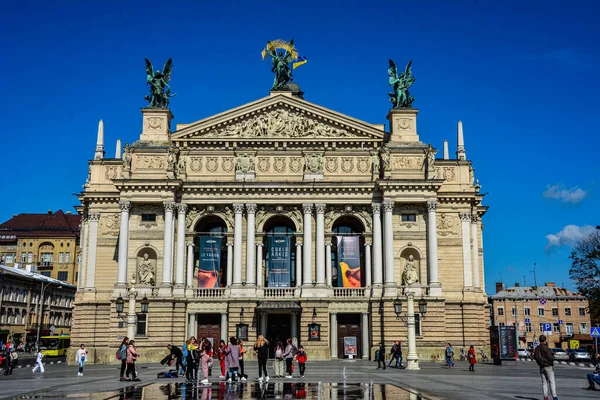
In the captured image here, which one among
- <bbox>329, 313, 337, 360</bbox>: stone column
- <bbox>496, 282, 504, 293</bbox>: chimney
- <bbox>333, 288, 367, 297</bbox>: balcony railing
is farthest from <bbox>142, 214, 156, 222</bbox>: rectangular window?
<bbox>496, 282, 504, 293</bbox>: chimney

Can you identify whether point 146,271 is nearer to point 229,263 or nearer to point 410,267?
point 229,263

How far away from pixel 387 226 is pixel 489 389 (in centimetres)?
3242

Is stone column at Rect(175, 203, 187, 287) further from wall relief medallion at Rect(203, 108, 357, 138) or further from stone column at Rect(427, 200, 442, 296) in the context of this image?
stone column at Rect(427, 200, 442, 296)

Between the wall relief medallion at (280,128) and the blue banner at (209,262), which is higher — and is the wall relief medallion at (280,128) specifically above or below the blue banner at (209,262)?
above

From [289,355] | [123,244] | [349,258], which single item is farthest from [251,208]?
[289,355]

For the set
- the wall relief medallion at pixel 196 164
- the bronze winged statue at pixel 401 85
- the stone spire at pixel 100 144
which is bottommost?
the wall relief medallion at pixel 196 164

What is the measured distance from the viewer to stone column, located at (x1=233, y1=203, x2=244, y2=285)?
61.4 metres

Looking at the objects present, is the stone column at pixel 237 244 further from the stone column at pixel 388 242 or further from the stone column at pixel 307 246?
the stone column at pixel 388 242

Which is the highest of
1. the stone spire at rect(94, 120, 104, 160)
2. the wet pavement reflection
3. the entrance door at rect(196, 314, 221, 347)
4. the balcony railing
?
the stone spire at rect(94, 120, 104, 160)

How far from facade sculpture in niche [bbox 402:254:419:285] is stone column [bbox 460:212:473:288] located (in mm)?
5733

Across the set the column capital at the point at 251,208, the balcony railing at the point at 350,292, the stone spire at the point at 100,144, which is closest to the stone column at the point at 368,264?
the balcony railing at the point at 350,292

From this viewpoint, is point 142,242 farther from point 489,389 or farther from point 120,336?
point 489,389

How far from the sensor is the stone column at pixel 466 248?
213 ft

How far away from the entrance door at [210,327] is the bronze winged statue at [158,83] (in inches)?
833
